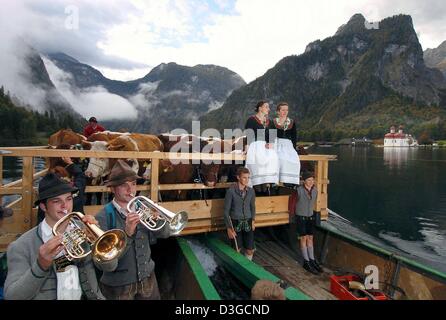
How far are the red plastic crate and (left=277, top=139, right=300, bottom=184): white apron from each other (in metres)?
1.92

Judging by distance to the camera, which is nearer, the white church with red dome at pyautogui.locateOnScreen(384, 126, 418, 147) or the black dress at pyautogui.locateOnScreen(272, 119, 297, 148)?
the black dress at pyautogui.locateOnScreen(272, 119, 297, 148)

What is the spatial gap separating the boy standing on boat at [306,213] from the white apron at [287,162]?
0.67ft

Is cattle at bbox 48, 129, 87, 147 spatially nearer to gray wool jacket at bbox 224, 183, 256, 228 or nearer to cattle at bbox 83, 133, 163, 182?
cattle at bbox 83, 133, 163, 182

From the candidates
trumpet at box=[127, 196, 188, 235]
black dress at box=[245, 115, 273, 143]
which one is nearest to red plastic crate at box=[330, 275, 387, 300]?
black dress at box=[245, 115, 273, 143]

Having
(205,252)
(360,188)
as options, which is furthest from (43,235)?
(360,188)

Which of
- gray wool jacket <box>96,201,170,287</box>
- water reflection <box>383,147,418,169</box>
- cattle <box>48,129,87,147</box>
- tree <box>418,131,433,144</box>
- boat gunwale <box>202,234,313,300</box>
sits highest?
tree <box>418,131,433,144</box>

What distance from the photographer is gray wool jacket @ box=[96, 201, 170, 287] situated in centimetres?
340

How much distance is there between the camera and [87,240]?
262 cm

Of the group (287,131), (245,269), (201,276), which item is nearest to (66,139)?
(201,276)

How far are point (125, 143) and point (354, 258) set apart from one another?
5070 millimetres

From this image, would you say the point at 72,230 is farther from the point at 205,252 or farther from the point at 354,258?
the point at 354,258

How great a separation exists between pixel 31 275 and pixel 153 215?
1.32 meters

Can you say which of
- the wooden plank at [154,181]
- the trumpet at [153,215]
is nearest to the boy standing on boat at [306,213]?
the wooden plank at [154,181]
